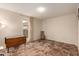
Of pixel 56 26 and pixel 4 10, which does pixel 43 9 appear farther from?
pixel 4 10

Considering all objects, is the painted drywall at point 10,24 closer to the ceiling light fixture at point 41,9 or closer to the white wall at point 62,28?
the ceiling light fixture at point 41,9

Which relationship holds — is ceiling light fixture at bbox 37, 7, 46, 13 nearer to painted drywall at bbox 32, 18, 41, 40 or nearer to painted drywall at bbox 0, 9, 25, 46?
painted drywall at bbox 32, 18, 41, 40

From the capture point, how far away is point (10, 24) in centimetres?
163

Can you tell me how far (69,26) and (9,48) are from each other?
1.13m

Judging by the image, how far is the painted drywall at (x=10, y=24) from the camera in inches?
63.1

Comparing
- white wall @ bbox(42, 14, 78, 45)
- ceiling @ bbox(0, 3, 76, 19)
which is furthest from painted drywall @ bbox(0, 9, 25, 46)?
white wall @ bbox(42, 14, 78, 45)

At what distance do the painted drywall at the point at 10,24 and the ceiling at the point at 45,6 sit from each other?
0.29 feet

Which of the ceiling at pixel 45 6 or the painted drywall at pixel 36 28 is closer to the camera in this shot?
the ceiling at pixel 45 6

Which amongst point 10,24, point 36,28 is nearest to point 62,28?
point 36,28

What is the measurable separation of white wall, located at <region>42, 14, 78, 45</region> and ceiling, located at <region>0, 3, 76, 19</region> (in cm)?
10

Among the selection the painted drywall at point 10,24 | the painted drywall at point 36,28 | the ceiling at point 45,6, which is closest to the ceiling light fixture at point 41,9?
the ceiling at point 45,6

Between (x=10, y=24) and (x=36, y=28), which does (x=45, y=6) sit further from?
(x=10, y=24)

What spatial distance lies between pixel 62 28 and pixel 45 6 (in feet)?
1.62

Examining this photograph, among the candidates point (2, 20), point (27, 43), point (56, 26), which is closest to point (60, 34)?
point (56, 26)
